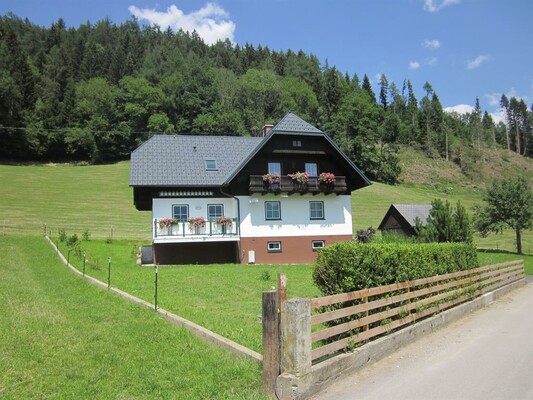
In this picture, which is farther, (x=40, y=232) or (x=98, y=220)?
(x=98, y=220)

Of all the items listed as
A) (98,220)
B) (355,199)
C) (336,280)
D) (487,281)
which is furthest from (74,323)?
(355,199)

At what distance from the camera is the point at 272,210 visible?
3036 centimetres

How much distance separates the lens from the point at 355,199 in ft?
225

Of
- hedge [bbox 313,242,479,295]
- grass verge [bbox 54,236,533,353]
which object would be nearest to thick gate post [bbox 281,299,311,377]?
grass verge [bbox 54,236,533,353]

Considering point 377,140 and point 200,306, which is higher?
point 377,140

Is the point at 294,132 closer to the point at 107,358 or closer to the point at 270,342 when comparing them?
the point at 107,358

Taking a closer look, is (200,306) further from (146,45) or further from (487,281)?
(146,45)

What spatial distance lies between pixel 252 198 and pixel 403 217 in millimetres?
19044

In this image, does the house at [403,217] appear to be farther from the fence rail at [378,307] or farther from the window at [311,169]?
the fence rail at [378,307]

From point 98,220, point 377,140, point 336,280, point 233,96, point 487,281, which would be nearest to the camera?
point 336,280

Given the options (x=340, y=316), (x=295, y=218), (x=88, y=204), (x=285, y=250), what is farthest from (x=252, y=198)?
(x=88, y=204)

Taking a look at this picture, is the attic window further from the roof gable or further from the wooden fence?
the wooden fence

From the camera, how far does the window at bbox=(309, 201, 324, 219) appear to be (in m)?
31.2

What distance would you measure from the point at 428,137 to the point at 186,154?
10722 cm
